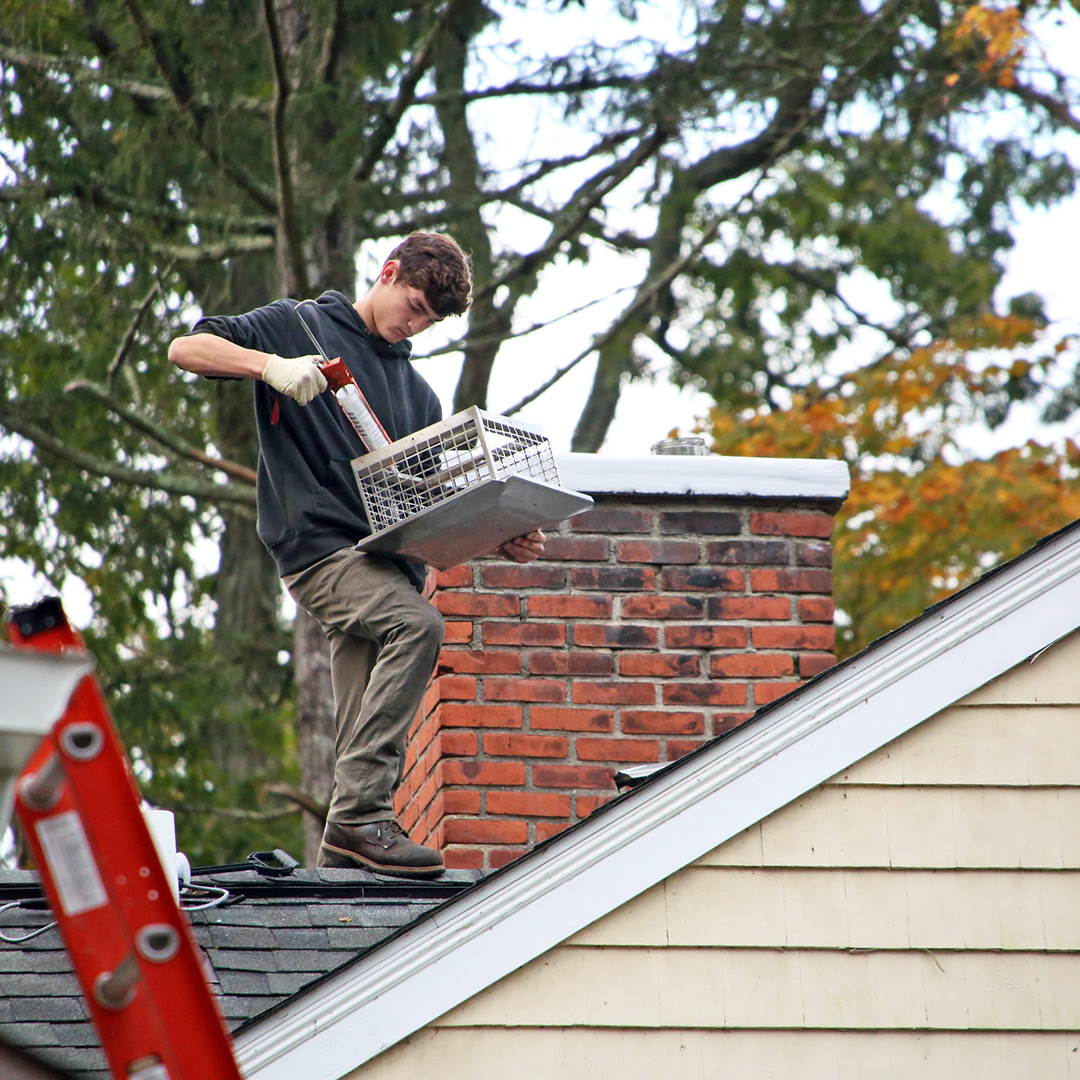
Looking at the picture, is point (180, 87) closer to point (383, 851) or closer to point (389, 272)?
point (389, 272)

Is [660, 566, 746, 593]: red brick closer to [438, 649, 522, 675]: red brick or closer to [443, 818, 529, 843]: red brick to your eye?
[438, 649, 522, 675]: red brick

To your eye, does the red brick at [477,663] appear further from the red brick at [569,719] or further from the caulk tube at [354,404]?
the caulk tube at [354,404]

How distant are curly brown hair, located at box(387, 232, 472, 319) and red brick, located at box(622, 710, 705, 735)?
4.81 feet

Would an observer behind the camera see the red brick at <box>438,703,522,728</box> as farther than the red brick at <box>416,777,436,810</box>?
No

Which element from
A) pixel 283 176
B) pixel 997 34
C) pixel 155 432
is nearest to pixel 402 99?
pixel 283 176

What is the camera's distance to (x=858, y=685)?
3.39 metres

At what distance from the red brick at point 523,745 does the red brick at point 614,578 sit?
492mm

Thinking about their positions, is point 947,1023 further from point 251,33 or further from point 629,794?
point 251,33

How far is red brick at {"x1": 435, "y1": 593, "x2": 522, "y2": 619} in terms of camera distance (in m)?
4.96

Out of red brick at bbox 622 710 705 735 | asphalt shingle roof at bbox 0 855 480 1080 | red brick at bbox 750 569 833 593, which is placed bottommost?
asphalt shingle roof at bbox 0 855 480 1080

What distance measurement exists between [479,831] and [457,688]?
17.0 inches

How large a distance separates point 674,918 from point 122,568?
9930mm

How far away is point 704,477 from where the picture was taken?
502 centimetres

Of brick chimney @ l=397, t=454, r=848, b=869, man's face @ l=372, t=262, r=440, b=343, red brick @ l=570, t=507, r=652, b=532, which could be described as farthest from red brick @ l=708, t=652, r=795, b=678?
man's face @ l=372, t=262, r=440, b=343
